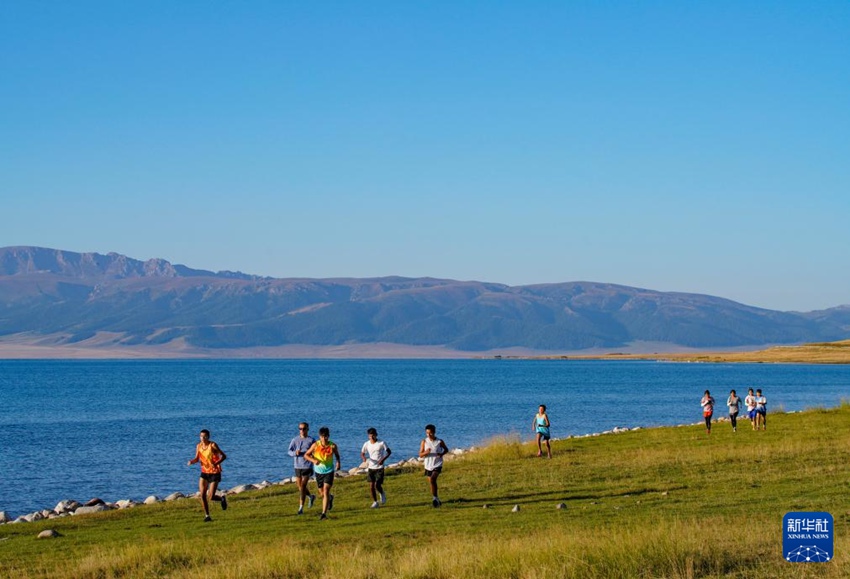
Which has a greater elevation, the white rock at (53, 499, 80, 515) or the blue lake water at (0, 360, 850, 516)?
the white rock at (53, 499, 80, 515)

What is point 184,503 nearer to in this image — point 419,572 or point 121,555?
point 121,555

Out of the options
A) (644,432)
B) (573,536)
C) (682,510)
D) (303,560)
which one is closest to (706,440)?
(644,432)

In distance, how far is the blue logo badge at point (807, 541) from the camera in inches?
528

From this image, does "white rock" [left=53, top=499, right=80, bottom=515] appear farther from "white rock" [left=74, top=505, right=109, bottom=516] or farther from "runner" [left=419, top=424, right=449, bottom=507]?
"runner" [left=419, top=424, right=449, bottom=507]

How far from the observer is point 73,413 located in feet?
276

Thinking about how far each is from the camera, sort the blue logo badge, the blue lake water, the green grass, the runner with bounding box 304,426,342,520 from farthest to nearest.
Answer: the blue lake water < the runner with bounding box 304,426,342,520 < the green grass < the blue logo badge

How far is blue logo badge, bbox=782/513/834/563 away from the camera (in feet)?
44.0

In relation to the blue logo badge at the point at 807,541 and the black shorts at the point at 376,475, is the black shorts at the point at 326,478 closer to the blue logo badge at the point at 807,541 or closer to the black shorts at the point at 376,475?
the black shorts at the point at 376,475

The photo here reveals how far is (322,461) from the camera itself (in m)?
21.5

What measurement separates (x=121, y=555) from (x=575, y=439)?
25.9m

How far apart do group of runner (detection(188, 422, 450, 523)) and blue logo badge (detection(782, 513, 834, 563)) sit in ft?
29.6

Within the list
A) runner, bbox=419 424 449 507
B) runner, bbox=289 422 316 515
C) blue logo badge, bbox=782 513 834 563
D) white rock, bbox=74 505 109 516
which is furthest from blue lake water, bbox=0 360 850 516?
blue logo badge, bbox=782 513 834 563

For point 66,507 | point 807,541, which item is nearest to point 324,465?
point 807,541

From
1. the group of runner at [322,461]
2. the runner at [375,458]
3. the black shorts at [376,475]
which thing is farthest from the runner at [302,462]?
the black shorts at [376,475]
